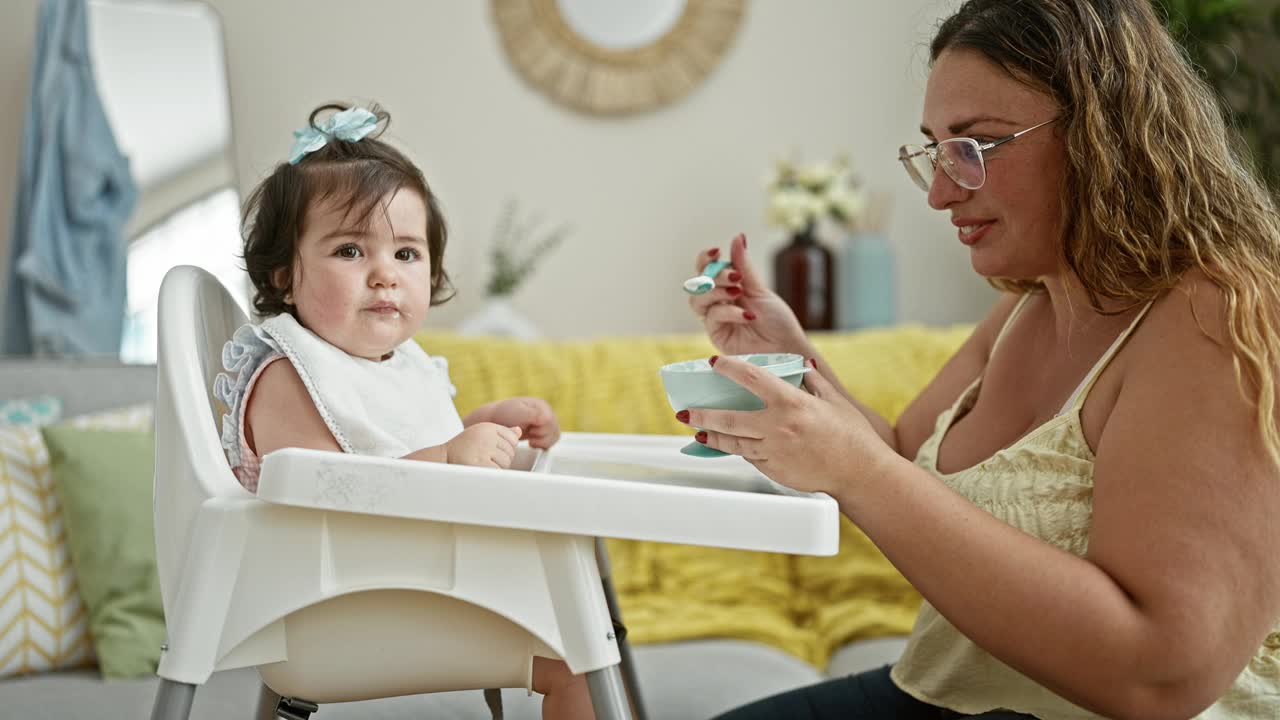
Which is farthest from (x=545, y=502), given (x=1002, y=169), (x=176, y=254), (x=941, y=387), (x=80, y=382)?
(x=176, y=254)

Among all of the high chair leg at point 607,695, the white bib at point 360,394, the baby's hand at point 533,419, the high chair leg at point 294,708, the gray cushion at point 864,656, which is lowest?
the gray cushion at point 864,656

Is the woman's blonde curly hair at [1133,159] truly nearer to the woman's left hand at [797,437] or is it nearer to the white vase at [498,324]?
the woman's left hand at [797,437]

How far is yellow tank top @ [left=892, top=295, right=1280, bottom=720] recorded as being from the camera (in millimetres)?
965

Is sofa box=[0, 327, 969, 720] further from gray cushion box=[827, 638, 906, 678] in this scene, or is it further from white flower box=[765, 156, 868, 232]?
white flower box=[765, 156, 868, 232]

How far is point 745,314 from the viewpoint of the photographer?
4.30 feet

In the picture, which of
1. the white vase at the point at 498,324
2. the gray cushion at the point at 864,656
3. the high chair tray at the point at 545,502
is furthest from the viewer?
the white vase at the point at 498,324

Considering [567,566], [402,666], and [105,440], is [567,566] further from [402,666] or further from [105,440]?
[105,440]

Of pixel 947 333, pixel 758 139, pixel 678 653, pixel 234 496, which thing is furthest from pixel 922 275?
pixel 234 496

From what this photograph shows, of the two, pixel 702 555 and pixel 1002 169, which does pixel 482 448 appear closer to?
pixel 1002 169

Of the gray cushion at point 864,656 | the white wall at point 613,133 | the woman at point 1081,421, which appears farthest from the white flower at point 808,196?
the woman at point 1081,421

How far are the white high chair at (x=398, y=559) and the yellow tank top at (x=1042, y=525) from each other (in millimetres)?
332

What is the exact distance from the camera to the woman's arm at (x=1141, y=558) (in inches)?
32.6

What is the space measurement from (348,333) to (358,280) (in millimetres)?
56

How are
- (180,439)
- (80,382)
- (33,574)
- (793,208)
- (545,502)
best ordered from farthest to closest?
(793,208) < (80,382) < (33,574) < (180,439) < (545,502)
